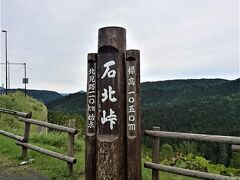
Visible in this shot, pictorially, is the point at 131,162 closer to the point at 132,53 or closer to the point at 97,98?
the point at 97,98

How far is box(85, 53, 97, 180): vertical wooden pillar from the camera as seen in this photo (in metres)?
5.38

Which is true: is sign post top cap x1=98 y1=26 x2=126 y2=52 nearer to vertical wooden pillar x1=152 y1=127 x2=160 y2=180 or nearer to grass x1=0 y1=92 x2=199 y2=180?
vertical wooden pillar x1=152 y1=127 x2=160 y2=180

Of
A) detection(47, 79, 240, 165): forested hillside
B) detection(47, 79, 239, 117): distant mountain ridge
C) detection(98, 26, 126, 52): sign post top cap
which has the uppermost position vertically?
detection(47, 79, 239, 117): distant mountain ridge

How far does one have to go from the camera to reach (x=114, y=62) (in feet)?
17.1

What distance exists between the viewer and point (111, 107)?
5.18m

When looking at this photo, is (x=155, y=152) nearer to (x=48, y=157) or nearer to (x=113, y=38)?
(x=113, y=38)

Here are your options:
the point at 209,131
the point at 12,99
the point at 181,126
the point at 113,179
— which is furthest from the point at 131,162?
the point at 181,126

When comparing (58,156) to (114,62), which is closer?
(114,62)

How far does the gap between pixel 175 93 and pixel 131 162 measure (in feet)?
452

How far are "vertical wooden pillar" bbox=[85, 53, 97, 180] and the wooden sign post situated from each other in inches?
3.1

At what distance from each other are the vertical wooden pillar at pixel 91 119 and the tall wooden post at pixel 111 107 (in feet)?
0.48

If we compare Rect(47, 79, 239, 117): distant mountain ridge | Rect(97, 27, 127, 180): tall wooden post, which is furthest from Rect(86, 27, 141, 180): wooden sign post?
Rect(47, 79, 239, 117): distant mountain ridge

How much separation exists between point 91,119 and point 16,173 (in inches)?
107

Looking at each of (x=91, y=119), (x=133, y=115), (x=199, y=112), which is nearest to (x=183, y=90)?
(x=199, y=112)
